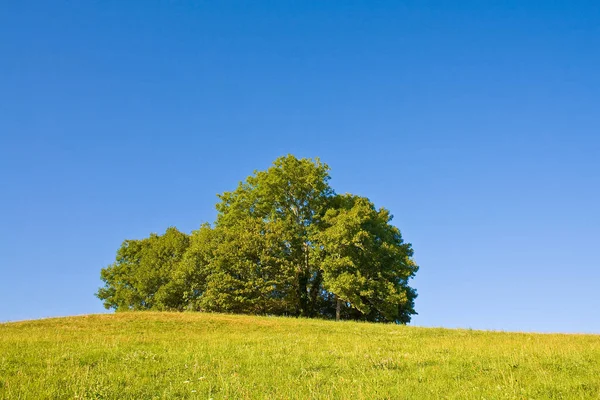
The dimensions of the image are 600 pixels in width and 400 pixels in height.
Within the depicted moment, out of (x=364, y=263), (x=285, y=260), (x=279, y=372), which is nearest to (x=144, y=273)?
(x=285, y=260)

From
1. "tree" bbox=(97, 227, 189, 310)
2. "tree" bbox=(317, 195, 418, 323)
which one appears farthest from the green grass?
"tree" bbox=(97, 227, 189, 310)

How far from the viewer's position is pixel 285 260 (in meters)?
44.9

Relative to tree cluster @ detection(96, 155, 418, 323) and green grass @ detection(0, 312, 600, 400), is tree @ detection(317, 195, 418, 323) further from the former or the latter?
green grass @ detection(0, 312, 600, 400)

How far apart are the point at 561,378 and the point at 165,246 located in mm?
47880

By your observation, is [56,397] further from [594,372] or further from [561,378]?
[594,372]

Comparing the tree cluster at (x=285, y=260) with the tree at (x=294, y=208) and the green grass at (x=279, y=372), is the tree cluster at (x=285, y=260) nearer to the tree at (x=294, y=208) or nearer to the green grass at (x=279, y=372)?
the tree at (x=294, y=208)

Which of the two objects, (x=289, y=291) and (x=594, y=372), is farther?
(x=289, y=291)

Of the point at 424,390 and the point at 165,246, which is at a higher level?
the point at 165,246

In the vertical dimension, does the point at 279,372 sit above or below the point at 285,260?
below

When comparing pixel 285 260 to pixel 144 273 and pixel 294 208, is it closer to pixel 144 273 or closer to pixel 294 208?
pixel 294 208

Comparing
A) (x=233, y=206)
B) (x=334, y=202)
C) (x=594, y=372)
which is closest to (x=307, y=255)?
(x=334, y=202)

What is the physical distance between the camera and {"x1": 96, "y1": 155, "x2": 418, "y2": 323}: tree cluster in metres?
43.8

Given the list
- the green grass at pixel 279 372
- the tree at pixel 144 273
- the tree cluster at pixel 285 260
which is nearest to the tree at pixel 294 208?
the tree cluster at pixel 285 260

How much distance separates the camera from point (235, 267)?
144ft
